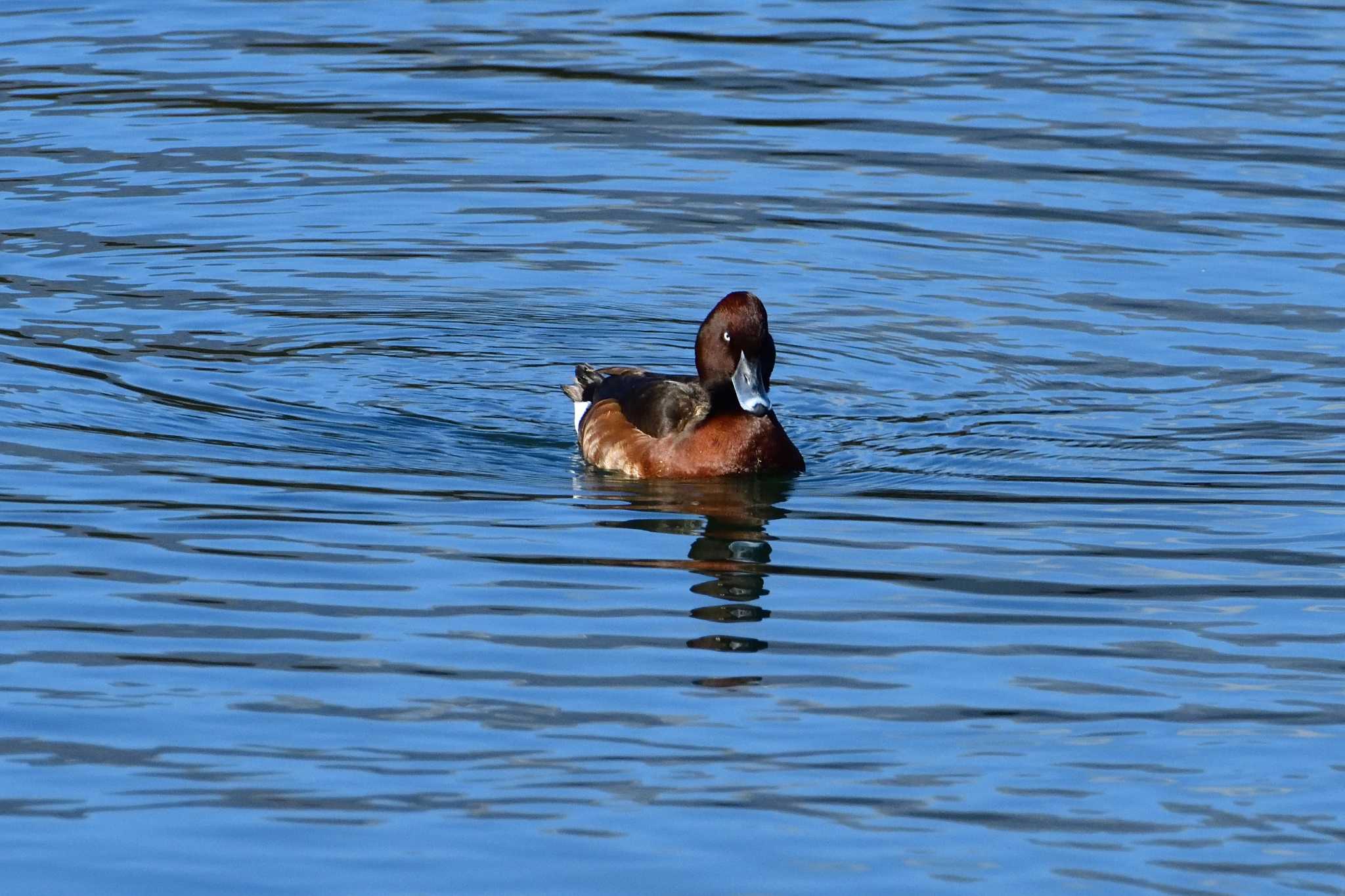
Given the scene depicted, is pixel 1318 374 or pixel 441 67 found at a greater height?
pixel 441 67

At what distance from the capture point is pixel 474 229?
1681 centimetres

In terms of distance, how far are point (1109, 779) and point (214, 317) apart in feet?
28.1

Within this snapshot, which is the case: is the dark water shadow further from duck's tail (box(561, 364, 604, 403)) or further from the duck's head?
duck's tail (box(561, 364, 604, 403))

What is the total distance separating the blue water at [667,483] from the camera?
7012 millimetres

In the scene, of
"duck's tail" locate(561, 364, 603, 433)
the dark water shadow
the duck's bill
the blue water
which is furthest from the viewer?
"duck's tail" locate(561, 364, 603, 433)

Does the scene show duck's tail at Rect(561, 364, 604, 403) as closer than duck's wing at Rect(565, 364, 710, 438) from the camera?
No

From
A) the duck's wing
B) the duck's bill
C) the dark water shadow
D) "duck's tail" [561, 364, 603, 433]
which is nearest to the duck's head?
the duck's bill

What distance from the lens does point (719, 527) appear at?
10.7 metres

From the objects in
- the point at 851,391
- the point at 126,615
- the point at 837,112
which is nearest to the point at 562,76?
the point at 837,112

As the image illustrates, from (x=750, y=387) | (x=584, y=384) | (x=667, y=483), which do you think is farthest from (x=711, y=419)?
(x=584, y=384)

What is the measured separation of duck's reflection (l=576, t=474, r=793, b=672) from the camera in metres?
9.03

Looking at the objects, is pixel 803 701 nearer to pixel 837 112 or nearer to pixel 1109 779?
pixel 1109 779

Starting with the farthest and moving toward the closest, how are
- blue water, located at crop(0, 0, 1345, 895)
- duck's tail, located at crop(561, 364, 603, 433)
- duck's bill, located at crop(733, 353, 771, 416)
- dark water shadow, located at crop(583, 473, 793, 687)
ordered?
1. duck's tail, located at crop(561, 364, 603, 433)
2. duck's bill, located at crop(733, 353, 771, 416)
3. dark water shadow, located at crop(583, 473, 793, 687)
4. blue water, located at crop(0, 0, 1345, 895)

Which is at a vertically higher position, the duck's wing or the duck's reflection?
the duck's wing
